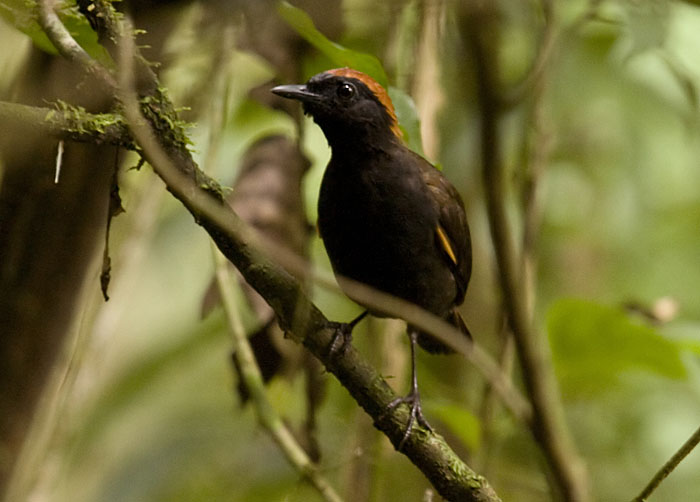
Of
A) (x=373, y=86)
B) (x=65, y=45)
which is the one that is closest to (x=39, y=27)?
(x=65, y=45)

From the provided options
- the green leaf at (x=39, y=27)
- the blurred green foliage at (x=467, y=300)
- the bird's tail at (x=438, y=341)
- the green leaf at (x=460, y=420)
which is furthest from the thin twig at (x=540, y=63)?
the green leaf at (x=39, y=27)

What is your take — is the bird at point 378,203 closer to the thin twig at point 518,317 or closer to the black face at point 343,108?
the black face at point 343,108

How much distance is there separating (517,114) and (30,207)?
2.96 metres

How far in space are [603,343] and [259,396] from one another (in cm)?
128

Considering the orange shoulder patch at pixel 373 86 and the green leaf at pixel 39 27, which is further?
the orange shoulder patch at pixel 373 86

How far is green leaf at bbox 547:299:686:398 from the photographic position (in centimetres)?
314

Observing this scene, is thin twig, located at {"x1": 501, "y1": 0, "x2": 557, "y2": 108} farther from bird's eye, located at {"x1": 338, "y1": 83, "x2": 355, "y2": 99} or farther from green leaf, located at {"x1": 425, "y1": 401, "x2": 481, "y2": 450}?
green leaf, located at {"x1": 425, "y1": 401, "x2": 481, "y2": 450}

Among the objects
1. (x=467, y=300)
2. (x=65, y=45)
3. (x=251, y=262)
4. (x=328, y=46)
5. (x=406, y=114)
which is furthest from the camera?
(x=467, y=300)

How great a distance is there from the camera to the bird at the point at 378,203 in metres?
3.00

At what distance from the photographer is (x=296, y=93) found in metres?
2.98

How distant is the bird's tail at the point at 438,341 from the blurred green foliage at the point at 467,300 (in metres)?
0.18

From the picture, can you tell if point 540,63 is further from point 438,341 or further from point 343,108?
→ point 438,341

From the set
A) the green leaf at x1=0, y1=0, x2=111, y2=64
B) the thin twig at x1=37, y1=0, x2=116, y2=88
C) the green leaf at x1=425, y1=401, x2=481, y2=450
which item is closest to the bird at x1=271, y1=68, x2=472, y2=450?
the green leaf at x1=425, y1=401, x2=481, y2=450

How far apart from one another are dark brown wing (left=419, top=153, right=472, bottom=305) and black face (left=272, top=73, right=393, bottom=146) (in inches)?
9.1
